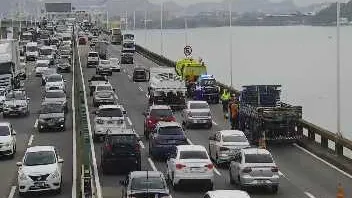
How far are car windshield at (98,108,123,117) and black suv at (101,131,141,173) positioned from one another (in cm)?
999

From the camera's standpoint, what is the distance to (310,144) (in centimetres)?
3781

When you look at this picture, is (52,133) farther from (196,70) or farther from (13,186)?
(196,70)

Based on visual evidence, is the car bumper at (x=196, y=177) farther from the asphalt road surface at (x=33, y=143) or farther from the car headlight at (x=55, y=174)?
the car headlight at (x=55, y=174)

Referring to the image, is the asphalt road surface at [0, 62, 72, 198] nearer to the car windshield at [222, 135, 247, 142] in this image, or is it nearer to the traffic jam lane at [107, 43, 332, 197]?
the traffic jam lane at [107, 43, 332, 197]

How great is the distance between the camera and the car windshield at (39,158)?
2774 centimetres

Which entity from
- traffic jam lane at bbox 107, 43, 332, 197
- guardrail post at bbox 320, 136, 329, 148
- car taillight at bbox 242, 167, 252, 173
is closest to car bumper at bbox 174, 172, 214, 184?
car taillight at bbox 242, 167, 252, 173

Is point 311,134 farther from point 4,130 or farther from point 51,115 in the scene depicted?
point 51,115

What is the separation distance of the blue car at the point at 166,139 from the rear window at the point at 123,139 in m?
3.11

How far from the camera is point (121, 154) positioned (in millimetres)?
30375

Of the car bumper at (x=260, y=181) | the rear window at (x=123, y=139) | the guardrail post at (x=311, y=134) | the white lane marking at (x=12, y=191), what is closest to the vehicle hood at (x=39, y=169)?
the white lane marking at (x=12, y=191)

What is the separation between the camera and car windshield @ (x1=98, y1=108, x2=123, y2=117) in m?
40.6

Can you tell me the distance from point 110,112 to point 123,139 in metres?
10.3

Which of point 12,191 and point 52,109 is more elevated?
point 52,109

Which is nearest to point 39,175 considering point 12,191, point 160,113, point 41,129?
point 12,191
